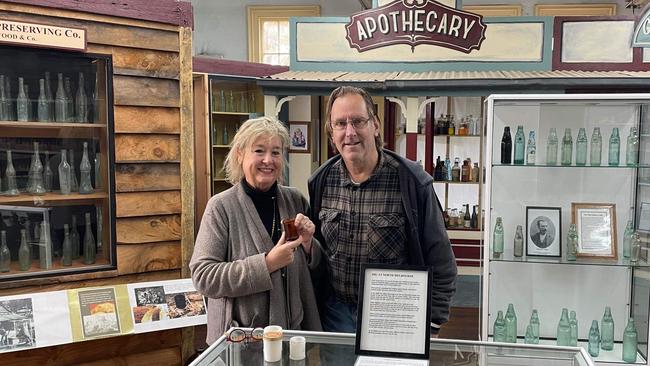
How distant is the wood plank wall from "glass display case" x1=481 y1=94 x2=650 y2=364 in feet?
6.63

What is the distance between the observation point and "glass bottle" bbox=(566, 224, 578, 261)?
3.27 metres

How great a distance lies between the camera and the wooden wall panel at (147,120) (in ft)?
10.4

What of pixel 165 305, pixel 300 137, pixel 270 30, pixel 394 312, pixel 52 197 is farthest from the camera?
pixel 270 30

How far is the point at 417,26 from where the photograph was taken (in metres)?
6.22

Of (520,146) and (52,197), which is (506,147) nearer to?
(520,146)

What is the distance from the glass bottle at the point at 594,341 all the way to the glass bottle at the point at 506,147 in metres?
1.20

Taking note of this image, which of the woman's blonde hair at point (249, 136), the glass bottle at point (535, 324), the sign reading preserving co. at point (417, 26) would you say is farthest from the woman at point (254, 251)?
the sign reading preserving co. at point (417, 26)

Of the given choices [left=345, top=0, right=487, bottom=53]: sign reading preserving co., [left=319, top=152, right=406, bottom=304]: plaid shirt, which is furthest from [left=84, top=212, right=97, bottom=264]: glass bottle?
[left=345, top=0, right=487, bottom=53]: sign reading preserving co.

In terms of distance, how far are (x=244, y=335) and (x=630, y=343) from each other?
2642 millimetres

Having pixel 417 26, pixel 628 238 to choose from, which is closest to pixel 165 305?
pixel 628 238

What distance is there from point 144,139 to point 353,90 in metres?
1.83

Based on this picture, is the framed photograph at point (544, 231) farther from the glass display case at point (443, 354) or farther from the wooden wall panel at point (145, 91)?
the wooden wall panel at point (145, 91)

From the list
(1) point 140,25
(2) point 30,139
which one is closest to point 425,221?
(1) point 140,25

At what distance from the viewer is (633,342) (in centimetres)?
314
